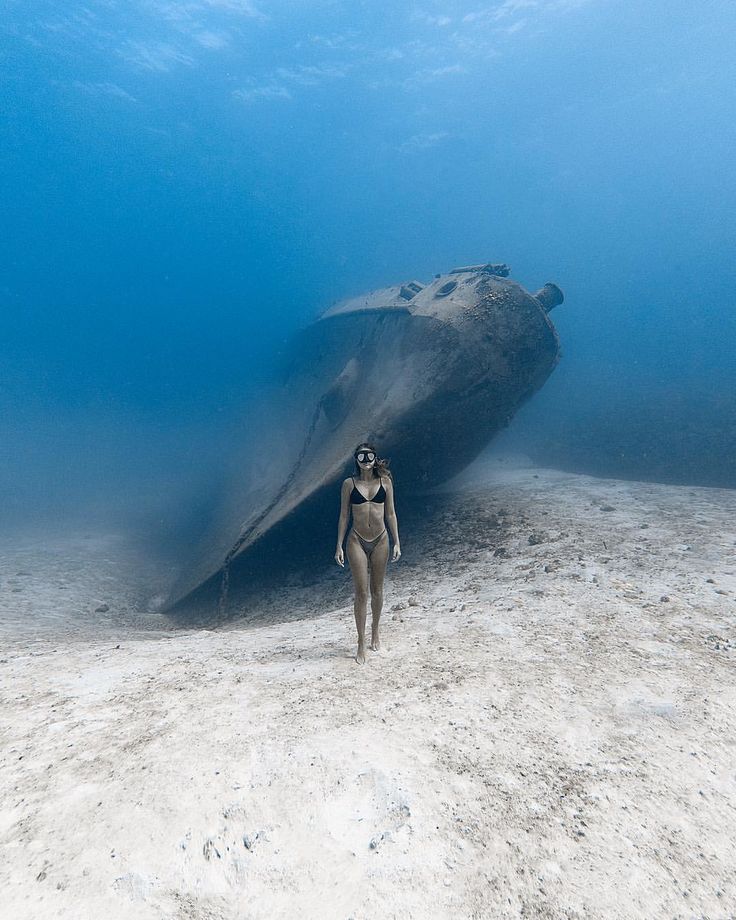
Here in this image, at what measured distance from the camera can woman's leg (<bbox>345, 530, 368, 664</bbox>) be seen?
3004 mm

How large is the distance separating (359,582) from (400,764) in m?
1.17

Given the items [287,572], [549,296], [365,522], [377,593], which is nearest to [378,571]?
[377,593]

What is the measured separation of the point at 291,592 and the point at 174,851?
16.0ft

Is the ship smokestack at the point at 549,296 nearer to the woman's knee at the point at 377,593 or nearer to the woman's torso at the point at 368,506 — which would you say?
the woman's torso at the point at 368,506

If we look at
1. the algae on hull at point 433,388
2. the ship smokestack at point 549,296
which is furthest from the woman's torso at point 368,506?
the ship smokestack at point 549,296

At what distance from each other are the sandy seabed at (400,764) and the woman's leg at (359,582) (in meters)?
0.15

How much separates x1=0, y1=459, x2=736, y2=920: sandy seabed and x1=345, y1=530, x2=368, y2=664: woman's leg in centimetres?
15

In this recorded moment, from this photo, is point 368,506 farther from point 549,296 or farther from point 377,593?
point 549,296

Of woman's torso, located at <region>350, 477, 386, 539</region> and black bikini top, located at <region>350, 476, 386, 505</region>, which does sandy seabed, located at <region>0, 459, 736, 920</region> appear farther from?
black bikini top, located at <region>350, 476, 386, 505</region>

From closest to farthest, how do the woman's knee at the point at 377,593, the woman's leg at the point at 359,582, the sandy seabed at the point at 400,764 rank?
the sandy seabed at the point at 400,764 → the woman's leg at the point at 359,582 → the woman's knee at the point at 377,593

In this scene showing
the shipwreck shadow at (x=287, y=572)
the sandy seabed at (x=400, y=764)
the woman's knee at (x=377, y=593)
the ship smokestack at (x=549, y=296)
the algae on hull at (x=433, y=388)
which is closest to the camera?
the sandy seabed at (x=400, y=764)

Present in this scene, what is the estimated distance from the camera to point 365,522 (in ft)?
10.0

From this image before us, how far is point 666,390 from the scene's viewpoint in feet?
64.3

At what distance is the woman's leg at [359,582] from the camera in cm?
300
